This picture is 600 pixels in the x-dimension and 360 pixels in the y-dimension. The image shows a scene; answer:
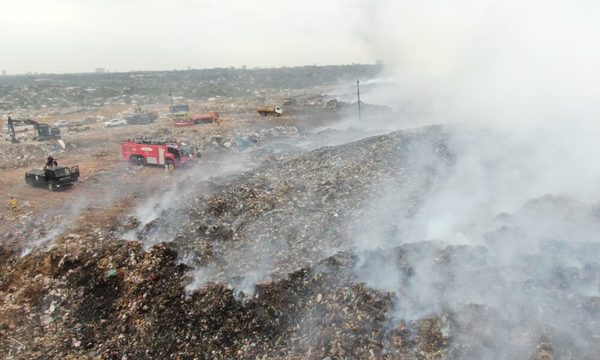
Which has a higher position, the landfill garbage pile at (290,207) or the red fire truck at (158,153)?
the red fire truck at (158,153)

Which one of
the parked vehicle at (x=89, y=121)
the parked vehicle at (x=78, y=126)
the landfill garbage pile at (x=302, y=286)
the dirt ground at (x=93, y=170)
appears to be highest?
the parked vehicle at (x=89, y=121)

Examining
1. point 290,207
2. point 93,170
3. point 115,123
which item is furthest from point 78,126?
point 290,207

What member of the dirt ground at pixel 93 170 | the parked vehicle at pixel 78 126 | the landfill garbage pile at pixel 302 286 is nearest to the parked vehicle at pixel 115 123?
the dirt ground at pixel 93 170

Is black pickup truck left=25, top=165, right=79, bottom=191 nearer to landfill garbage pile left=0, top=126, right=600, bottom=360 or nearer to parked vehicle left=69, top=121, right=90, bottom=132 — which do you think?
landfill garbage pile left=0, top=126, right=600, bottom=360

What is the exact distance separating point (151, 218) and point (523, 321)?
12.0 meters

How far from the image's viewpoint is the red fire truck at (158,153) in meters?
23.7

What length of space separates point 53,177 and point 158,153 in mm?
5495

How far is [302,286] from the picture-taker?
33.0ft

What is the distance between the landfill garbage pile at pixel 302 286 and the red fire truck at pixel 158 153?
8.77m

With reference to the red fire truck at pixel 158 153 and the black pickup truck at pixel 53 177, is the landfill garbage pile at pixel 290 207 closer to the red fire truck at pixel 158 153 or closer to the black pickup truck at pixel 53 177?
the red fire truck at pixel 158 153

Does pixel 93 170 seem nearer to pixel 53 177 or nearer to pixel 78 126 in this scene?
pixel 53 177

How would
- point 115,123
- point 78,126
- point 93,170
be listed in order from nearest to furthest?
1. point 93,170
2. point 78,126
3. point 115,123

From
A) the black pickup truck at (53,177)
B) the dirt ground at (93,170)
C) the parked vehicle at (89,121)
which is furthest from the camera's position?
the parked vehicle at (89,121)

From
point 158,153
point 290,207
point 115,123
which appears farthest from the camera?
point 115,123
